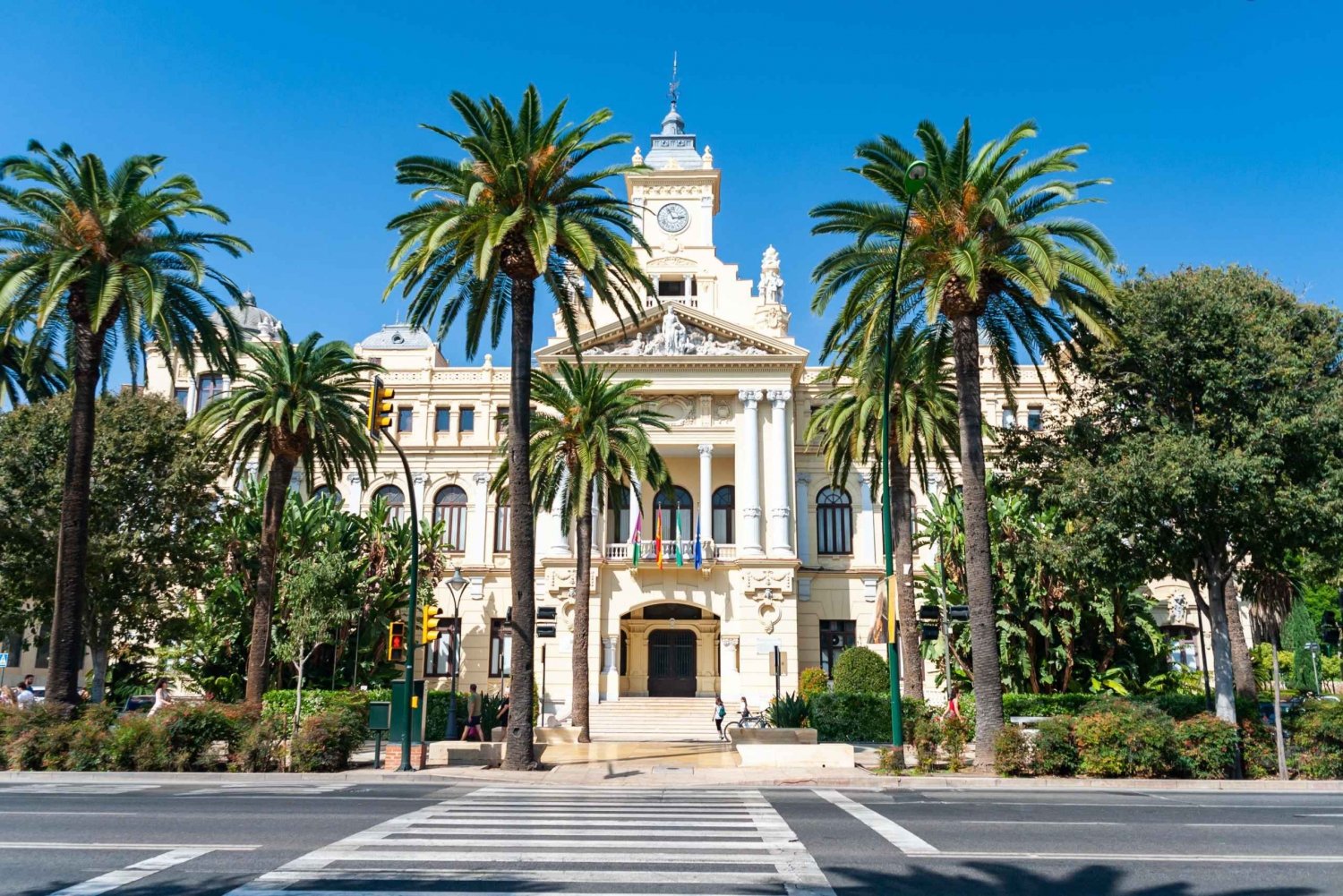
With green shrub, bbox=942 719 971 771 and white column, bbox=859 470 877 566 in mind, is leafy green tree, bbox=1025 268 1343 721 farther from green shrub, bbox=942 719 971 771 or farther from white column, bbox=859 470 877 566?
white column, bbox=859 470 877 566

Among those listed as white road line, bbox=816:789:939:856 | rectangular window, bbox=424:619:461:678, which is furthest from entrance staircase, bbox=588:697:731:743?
white road line, bbox=816:789:939:856

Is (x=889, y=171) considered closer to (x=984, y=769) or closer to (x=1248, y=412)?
(x=1248, y=412)

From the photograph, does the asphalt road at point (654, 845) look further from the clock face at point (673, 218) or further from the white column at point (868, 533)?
the clock face at point (673, 218)

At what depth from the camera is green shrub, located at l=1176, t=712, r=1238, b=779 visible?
21.2m

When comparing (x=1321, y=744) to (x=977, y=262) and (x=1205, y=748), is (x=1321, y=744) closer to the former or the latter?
(x=1205, y=748)

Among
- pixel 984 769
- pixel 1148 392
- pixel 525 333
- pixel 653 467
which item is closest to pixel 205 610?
pixel 653 467

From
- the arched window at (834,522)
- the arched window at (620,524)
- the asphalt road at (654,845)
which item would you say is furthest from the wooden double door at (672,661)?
the asphalt road at (654,845)

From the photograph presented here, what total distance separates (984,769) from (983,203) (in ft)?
40.7

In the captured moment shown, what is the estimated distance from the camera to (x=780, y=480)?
45.6 metres

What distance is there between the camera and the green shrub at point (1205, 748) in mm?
21219

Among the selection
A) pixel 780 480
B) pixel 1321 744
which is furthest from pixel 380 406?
pixel 780 480

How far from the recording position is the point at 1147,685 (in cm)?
3847

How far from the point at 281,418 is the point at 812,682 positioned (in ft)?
76.6

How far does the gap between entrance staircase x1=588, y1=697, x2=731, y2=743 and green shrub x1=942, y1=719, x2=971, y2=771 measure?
17.4m
